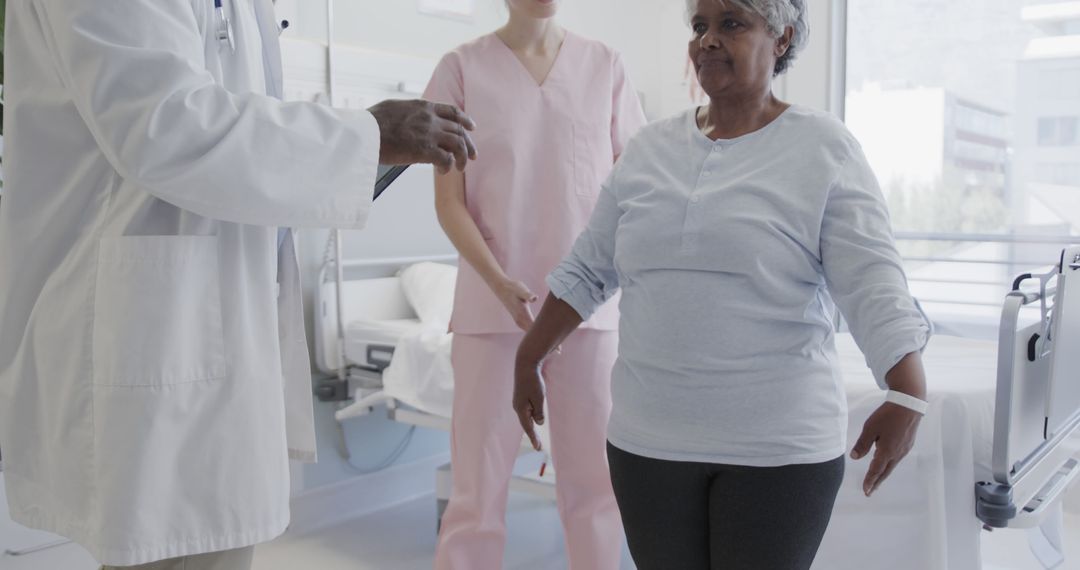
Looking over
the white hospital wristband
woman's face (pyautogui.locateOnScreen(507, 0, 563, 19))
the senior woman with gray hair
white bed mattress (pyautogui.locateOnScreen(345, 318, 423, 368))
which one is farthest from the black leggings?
white bed mattress (pyautogui.locateOnScreen(345, 318, 423, 368))

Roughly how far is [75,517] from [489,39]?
4.13 feet

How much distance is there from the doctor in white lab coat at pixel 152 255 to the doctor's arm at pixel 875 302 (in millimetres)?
525

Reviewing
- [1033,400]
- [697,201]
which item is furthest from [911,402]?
[1033,400]

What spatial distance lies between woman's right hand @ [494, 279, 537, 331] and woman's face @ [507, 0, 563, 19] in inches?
22.0

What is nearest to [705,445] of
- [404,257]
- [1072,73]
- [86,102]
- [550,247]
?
[550,247]

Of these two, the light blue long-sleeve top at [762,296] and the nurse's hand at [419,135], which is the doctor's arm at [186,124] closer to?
the nurse's hand at [419,135]

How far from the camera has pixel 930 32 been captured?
3.90 metres

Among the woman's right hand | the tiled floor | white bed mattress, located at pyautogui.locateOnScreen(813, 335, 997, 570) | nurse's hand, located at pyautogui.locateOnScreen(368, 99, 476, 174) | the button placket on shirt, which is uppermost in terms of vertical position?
nurse's hand, located at pyautogui.locateOnScreen(368, 99, 476, 174)

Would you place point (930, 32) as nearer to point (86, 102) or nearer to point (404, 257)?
point (404, 257)

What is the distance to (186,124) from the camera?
3.25 ft

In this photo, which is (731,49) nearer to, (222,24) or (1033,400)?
(222,24)

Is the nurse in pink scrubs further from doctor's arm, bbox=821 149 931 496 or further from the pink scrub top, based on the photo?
doctor's arm, bbox=821 149 931 496

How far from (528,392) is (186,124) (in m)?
0.78

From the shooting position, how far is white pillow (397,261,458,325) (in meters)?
3.17
